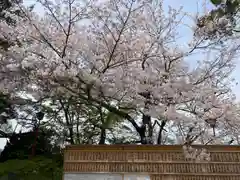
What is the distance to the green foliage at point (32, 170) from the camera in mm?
4535

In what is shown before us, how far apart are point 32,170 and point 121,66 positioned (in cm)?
266

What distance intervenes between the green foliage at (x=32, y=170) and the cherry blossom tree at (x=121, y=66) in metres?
1.43

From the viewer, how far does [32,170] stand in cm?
472

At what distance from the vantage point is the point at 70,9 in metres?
4.56

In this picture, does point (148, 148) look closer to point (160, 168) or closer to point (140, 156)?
point (140, 156)

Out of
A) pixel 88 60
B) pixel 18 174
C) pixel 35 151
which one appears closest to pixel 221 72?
pixel 88 60

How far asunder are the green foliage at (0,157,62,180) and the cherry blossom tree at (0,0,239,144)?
4.69 feet

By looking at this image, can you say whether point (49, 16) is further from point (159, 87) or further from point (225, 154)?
point (225, 154)

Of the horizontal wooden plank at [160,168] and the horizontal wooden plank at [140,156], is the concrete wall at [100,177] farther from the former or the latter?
the horizontal wooden plank at [140,156]

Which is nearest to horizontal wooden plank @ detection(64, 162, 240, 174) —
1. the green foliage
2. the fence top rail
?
the fence top rail

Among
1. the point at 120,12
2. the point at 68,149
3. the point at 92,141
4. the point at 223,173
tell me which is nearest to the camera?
the point at 223,173

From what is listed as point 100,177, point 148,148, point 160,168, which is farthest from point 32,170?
point 160,168

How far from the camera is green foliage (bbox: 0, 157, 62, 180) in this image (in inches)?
179

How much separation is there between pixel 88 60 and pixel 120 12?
42.1 inches
